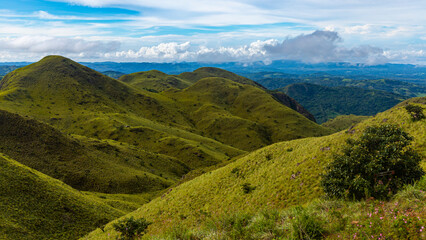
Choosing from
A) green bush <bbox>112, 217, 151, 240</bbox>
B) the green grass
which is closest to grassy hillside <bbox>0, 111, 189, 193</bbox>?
green bush <bbox>112, 217, 151, 240</bbox>

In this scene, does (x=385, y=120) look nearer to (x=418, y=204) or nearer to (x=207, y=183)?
(x=418, y=204)

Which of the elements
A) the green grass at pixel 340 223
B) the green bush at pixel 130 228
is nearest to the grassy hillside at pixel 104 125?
the green bush at pixel 130 228

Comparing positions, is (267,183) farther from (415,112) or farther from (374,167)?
(415,112)

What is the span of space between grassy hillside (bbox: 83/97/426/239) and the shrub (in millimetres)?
489

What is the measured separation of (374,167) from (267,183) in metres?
16.3

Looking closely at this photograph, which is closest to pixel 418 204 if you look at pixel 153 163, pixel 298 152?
pixel 298 152

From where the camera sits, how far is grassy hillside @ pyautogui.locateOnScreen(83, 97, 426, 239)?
24.6 m

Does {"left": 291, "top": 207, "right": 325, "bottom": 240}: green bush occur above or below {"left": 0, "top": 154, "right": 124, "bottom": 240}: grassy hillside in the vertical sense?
above

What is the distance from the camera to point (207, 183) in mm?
39188

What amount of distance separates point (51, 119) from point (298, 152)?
567 ft

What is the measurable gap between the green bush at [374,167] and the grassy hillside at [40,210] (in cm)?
3850

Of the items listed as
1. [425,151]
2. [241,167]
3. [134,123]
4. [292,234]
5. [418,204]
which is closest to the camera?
[418,204]

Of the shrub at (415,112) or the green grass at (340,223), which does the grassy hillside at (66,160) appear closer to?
the green grass at (340,223)

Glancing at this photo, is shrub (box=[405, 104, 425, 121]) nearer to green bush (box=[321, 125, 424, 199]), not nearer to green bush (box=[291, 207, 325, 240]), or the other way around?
green bush (box=[321, 125, 424, 199])
